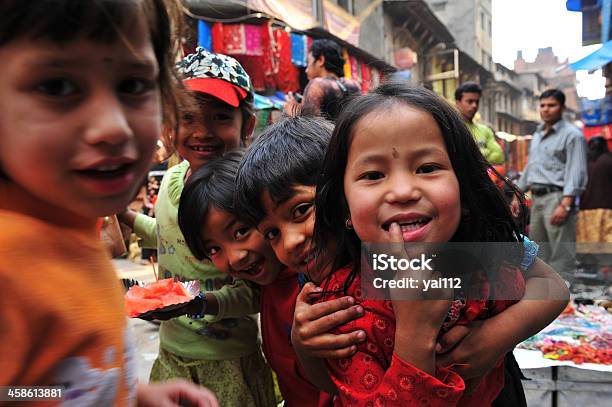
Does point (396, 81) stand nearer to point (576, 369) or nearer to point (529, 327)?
point (529, 327)

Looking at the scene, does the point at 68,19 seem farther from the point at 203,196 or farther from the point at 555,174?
the point at 555,174

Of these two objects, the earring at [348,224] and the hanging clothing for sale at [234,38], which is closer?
the earring at [348,224]

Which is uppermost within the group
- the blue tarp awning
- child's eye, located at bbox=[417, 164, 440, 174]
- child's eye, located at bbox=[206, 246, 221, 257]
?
the blue tarp awning

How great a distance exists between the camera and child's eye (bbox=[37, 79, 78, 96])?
504 millimetres

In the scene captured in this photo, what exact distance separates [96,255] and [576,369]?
2.19 m

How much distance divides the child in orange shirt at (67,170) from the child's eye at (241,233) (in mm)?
642

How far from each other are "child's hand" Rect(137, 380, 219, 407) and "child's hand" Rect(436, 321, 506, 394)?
1.28ft

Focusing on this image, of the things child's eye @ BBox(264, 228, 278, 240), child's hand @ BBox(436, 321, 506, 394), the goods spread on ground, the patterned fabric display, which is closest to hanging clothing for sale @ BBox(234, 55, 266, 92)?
the patterned fabric display

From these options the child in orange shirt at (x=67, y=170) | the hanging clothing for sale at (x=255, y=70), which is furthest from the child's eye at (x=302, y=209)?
the hanging clothing for sale at (x=255, y=70)

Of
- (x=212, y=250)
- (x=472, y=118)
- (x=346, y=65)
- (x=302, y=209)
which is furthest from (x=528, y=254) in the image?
(x=346, y=65)

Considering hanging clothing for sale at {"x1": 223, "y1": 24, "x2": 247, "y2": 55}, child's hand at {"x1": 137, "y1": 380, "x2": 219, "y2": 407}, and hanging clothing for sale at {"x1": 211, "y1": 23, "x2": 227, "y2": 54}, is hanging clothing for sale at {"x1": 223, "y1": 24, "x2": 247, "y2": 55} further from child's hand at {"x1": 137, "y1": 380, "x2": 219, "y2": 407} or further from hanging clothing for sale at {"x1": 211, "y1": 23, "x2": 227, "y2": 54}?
child's hand at {"x1": 137, "y1": 380, "x2": 219, "y2": 407}

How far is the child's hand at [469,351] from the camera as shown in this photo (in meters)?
0.80

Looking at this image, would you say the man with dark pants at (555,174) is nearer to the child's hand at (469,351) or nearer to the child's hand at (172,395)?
the child's hand at (469,351)

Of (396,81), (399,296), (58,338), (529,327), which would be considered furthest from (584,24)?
(58,338)
